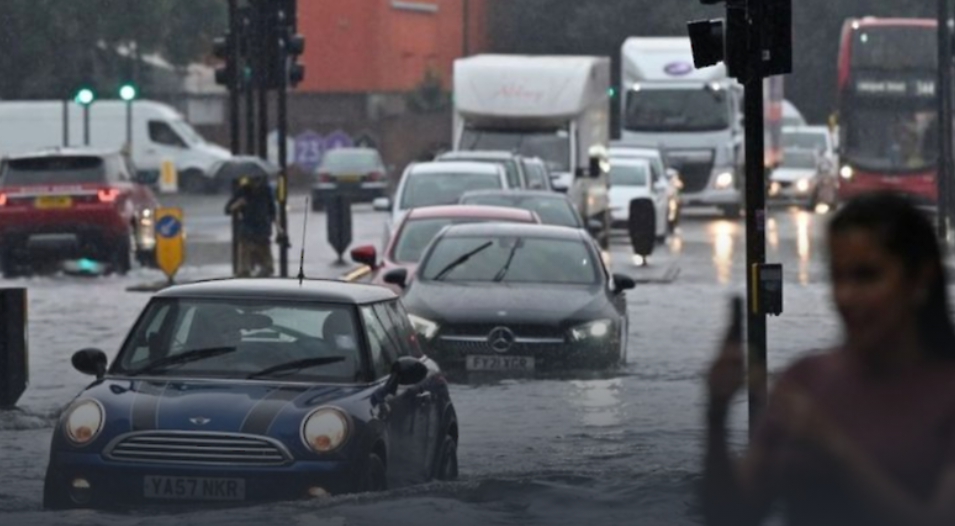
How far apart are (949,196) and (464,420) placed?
31.9m

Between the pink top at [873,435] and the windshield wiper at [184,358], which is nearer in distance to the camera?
the pink top at [873,435]

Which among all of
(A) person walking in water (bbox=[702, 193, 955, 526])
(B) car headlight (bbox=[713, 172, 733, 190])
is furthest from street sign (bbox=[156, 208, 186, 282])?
(A) person walking in water (bbox=[702, 193, 955, 526])

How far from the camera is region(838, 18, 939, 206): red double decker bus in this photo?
52.9 metres

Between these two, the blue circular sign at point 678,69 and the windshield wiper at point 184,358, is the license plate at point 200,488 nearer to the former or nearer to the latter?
the windshield wiper at point 184,358

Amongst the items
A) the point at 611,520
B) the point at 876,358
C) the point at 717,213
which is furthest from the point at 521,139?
the point at 876,358

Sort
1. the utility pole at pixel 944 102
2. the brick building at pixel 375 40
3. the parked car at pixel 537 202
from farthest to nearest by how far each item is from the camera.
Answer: the brick building at pixel 375 40, the utility pole at pixel 944 102, the parked car at pixel 537 202

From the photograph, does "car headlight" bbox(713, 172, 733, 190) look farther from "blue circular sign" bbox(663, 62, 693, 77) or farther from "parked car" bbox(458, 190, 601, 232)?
"parked car" bbox(458, 190, 601, 232)

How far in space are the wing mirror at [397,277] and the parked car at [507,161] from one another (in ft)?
46.6

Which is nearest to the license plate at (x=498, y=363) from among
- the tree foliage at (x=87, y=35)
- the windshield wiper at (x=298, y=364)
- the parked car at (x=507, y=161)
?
the windshield wiper at (x=298, y=364)

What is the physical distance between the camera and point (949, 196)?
47.3 m

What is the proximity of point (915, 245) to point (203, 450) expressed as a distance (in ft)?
22.5

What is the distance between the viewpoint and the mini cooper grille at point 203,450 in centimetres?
1077

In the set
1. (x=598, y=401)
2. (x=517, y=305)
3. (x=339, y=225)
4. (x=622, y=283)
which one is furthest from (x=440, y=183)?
(x=598, y=401)

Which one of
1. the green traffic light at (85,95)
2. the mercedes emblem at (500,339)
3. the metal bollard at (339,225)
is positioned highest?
the green traffic light at (85,95)
